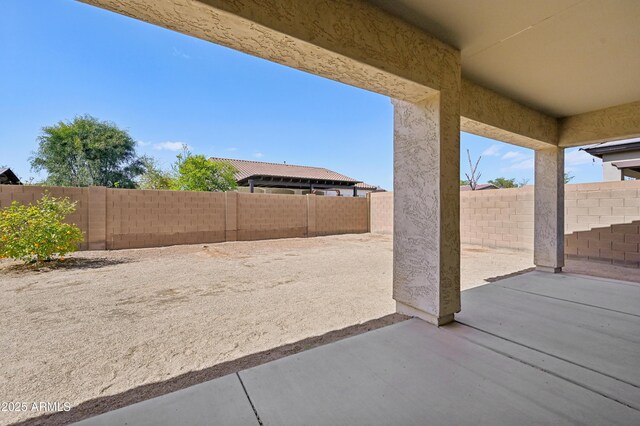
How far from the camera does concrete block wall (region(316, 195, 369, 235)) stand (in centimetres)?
1274

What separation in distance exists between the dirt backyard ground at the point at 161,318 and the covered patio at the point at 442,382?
1.22 feet

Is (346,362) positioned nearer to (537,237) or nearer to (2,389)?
(2,389)

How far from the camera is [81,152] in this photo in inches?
650

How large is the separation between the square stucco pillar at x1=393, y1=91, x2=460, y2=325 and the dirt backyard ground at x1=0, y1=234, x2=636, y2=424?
50 centimetres

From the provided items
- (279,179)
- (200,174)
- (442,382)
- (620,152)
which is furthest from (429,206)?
(279,179)

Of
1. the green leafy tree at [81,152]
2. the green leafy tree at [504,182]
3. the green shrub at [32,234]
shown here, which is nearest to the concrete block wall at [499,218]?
the green shrub at [32,234]

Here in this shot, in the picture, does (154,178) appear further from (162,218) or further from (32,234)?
(32,234)

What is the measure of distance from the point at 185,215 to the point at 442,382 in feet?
31.0

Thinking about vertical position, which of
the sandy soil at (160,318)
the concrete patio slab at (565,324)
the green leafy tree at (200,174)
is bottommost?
the sandy soil at (160,318)

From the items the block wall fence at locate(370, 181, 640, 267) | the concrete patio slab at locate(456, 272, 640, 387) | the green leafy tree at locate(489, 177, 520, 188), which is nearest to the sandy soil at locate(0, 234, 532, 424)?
the concrete patio slab at locate(456, 272, 640, 387)

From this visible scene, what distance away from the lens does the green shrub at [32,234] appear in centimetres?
597

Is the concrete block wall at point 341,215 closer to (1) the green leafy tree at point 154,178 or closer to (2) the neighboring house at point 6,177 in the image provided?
(1) the green leafy tree at point 154,178

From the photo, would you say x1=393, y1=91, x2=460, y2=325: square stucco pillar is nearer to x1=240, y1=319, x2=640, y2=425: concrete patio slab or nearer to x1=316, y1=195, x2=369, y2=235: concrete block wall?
x1=240, y1=319, x2=640, y2=425: concrete patio slab

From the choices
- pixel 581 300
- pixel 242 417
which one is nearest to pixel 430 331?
pixel 242 417
